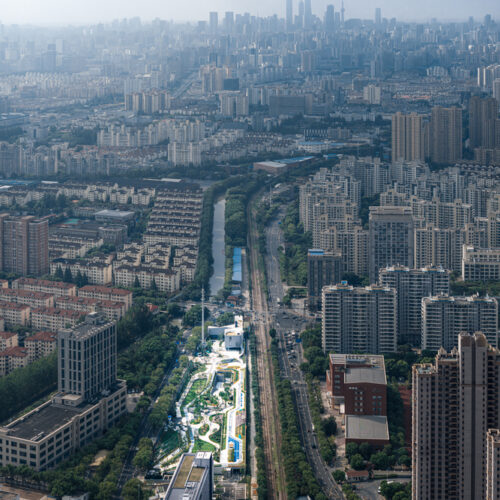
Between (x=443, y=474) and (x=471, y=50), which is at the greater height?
(x=471, y=50)

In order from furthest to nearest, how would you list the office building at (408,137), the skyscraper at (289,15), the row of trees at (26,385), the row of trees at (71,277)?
the skyscraper at (289,15) → the office building at (408,137) → the row of trees at (71,277) → the row of trees at (26,385)

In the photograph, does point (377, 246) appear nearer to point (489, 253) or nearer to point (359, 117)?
point (489, 253)

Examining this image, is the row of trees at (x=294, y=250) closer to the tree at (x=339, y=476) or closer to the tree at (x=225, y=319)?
the tree at (x=225, y=319)

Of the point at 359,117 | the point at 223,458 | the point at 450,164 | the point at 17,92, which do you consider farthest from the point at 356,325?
the point at 17,92

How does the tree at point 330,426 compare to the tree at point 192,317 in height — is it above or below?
below

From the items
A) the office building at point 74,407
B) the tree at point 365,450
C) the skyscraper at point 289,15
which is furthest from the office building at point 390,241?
the skyscraper at point 289,15
